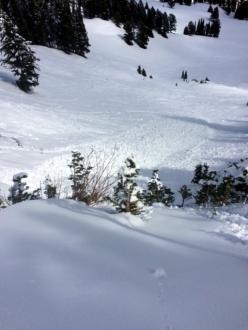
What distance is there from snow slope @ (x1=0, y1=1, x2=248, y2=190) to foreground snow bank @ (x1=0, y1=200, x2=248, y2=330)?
682 centimetres

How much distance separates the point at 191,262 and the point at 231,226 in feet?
5.81

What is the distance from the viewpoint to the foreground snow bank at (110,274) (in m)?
2.23

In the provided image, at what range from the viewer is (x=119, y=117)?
20562 millimetres

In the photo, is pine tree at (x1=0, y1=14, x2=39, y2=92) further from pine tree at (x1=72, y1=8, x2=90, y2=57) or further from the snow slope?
pine tree at (x1=72, y1=8, x2=90, y2=57)

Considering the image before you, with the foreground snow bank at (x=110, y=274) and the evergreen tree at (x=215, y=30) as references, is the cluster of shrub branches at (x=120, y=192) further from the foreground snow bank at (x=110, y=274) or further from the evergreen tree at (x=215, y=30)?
the evergreen tree at (x=215, y=30)

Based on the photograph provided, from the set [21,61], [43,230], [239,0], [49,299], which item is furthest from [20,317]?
[239,0]

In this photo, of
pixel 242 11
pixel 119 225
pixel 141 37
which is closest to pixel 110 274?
pixel 119 225

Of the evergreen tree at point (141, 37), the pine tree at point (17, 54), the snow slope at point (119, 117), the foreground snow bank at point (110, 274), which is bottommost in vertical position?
the snow slope at point (119, 117)

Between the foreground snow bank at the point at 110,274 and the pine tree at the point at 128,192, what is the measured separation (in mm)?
381

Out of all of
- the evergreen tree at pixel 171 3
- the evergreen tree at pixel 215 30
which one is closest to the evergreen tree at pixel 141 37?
the evergreen tree at pixel 215 30

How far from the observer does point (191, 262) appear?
10.3 feet

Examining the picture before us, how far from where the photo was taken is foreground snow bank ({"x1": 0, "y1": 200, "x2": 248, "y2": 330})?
223 cm

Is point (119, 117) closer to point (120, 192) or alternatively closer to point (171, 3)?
point (120, 192)

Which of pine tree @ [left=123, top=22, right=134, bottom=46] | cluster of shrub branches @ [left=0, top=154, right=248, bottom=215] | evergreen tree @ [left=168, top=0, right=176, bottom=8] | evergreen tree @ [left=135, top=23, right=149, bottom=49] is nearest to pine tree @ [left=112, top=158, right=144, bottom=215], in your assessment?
cluster of shrub branches @ [left=0, top=154, right=248, bottom=215]
